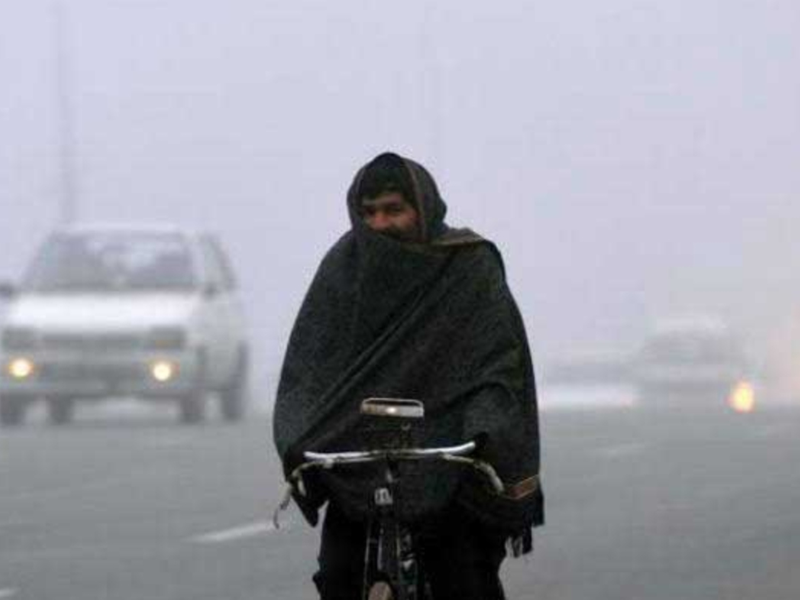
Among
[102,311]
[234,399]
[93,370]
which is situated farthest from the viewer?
[234,399]

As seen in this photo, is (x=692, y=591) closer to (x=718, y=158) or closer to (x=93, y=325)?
(x=93, y=325)

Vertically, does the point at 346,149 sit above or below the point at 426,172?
below

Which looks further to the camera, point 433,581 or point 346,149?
point 346,149

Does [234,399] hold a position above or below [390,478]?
below

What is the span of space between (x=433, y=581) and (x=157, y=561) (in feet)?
24.2

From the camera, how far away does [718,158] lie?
107000mm

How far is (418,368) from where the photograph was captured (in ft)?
26.4

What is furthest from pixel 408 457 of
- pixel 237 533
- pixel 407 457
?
pixel 237 533

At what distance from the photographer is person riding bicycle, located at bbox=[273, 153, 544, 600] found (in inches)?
315

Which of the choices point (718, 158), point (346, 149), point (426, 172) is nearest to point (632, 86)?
point (718, 158)

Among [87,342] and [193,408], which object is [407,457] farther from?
[193,408]

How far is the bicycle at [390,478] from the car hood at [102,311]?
2223cm

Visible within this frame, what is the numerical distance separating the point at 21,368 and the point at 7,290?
98cm

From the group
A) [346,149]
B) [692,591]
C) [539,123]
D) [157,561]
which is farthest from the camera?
[539,123]
